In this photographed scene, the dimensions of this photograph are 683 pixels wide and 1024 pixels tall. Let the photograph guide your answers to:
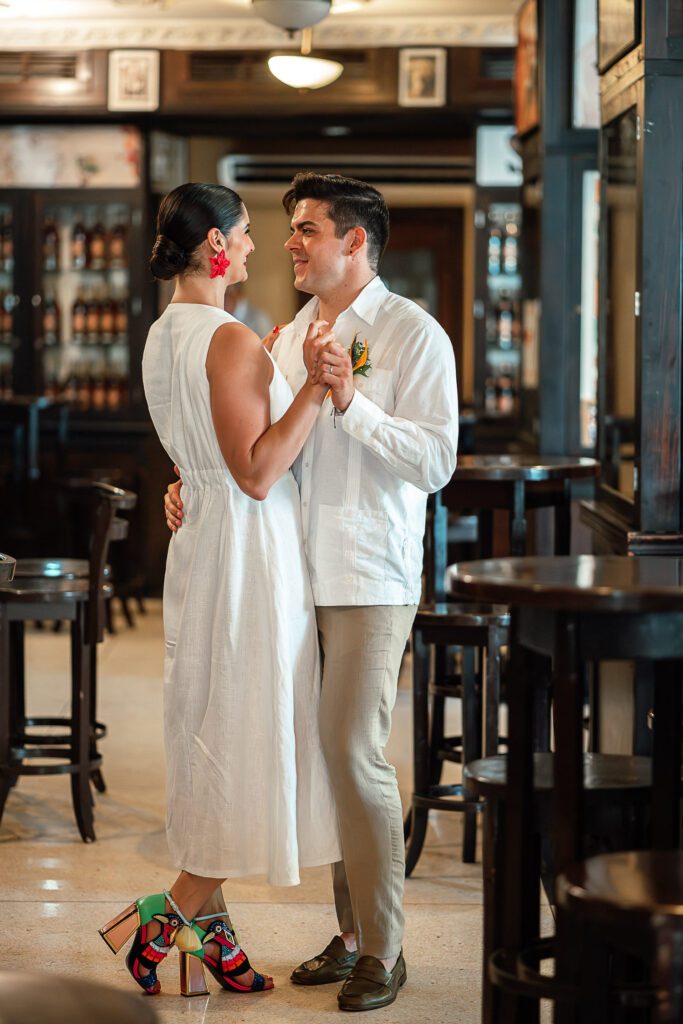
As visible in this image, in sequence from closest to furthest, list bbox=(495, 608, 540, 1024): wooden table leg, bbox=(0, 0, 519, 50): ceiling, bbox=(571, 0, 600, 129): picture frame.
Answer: bbox=(495, 608, 540, 1024): wooden table leg < bbox=(571, 0, 600, 129): picture frame < bbox=(0, 0, 519, 50): ceiling

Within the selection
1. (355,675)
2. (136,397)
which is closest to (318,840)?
(355,675)

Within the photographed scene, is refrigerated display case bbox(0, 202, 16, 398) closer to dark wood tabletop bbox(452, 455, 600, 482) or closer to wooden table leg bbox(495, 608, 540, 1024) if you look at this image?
dark wood tabletop bbox(452, 455, 600, 482)

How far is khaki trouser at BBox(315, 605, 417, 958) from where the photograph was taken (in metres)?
2.79

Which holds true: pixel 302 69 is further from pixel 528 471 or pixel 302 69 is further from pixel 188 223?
pixel 188 223

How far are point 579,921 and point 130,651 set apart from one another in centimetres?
542

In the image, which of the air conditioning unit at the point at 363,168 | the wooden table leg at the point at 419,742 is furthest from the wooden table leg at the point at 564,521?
the air conditioning unit at the point at 363,168

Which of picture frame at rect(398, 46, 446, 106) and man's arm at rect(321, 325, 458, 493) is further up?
picture frame at rect(398, 46, 446, 106)

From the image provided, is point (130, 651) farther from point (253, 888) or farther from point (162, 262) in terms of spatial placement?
point (162, 262)

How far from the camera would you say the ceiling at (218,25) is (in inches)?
310

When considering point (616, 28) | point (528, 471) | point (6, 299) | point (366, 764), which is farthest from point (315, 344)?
point (6, 299)

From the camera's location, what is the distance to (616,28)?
3.67 metres

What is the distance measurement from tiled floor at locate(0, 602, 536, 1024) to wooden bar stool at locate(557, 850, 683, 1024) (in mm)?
884

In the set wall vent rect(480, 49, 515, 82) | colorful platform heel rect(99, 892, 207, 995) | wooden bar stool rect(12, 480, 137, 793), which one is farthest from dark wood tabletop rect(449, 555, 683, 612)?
wall vent rect(480, 49, 515, 82)

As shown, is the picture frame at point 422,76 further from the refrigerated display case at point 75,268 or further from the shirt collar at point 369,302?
the shirt collar at point 369,302
